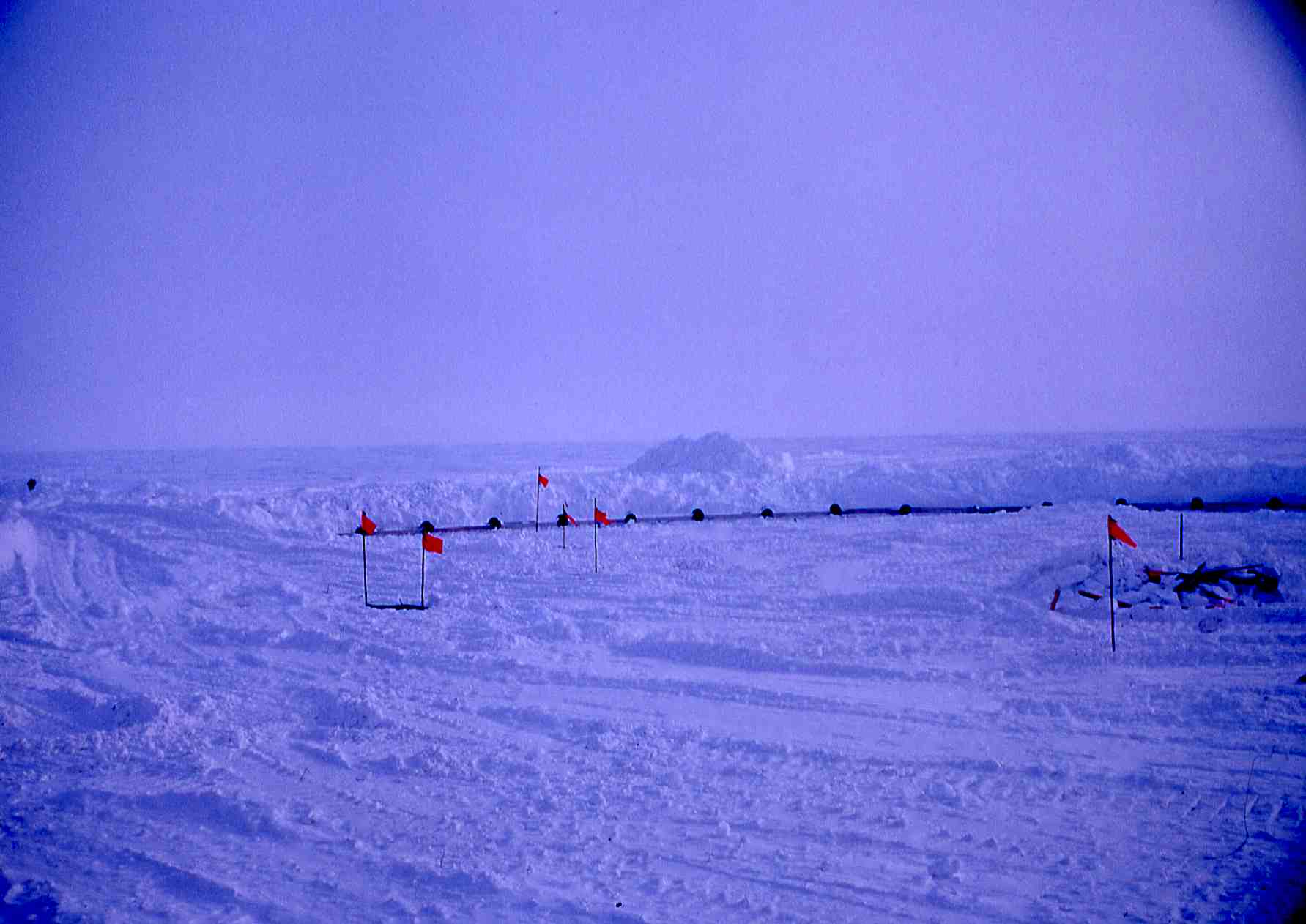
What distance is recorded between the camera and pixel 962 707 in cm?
767

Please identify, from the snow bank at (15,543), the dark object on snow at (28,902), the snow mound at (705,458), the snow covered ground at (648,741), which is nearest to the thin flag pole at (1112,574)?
the snow covered ground at (648,741)

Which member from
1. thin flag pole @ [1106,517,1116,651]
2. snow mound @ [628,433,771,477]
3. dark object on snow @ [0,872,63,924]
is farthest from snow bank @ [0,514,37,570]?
snow mound @ [628,433,771,477]

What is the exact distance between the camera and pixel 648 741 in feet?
22.7

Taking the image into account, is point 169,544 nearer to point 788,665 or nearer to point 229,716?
point 229,716

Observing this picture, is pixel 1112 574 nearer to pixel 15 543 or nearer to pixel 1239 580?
pixel 1239 580

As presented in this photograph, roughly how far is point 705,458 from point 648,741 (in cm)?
3353

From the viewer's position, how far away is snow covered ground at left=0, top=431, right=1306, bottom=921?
4645 mm

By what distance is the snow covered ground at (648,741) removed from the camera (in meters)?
4.64

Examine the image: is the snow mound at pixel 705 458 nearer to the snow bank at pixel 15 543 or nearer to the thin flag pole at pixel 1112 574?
the thin flag pole at pixel 1112 574

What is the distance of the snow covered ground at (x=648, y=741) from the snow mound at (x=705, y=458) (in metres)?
21.2

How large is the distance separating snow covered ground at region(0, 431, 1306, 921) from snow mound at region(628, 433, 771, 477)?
21208 mm

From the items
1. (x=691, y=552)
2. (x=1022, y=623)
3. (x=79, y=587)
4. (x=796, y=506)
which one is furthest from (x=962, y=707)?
(x=796, y=506)

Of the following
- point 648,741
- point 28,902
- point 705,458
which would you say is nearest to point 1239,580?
point 648,741

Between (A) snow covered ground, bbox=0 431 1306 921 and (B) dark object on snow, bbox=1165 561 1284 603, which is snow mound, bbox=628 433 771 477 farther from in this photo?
(B) dark object on snow, bbox=1165 561 1284 603
